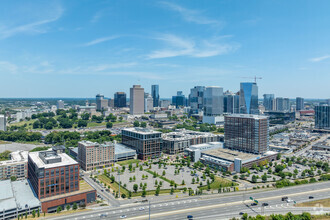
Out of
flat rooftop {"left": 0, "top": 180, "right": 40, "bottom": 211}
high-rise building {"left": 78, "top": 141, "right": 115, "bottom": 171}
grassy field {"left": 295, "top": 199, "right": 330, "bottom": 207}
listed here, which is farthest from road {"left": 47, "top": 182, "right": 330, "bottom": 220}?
high-rise building {"left": 78, "top": 141, "right": 115, "bottom": 171}

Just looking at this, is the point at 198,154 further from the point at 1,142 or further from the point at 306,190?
the point at 1,142

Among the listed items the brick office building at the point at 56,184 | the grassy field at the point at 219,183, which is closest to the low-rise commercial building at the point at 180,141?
the grassy field at the point at 219,183

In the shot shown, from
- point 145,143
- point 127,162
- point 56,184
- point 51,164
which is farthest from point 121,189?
point 145,143

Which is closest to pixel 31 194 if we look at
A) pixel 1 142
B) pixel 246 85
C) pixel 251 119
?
pixel 251 119

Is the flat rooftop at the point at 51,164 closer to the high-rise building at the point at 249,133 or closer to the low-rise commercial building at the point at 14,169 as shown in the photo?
the low-rise commercial building at the point at 14,169

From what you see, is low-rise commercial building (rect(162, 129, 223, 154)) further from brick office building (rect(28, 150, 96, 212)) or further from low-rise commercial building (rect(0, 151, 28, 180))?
low-rise commercial building (rect(0, 151, 28, 180))

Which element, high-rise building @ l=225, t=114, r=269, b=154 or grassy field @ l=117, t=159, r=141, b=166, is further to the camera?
high-rise building @ l=225, t=114, r=269, b=154

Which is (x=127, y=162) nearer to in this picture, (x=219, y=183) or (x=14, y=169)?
(x=14, y=169)
